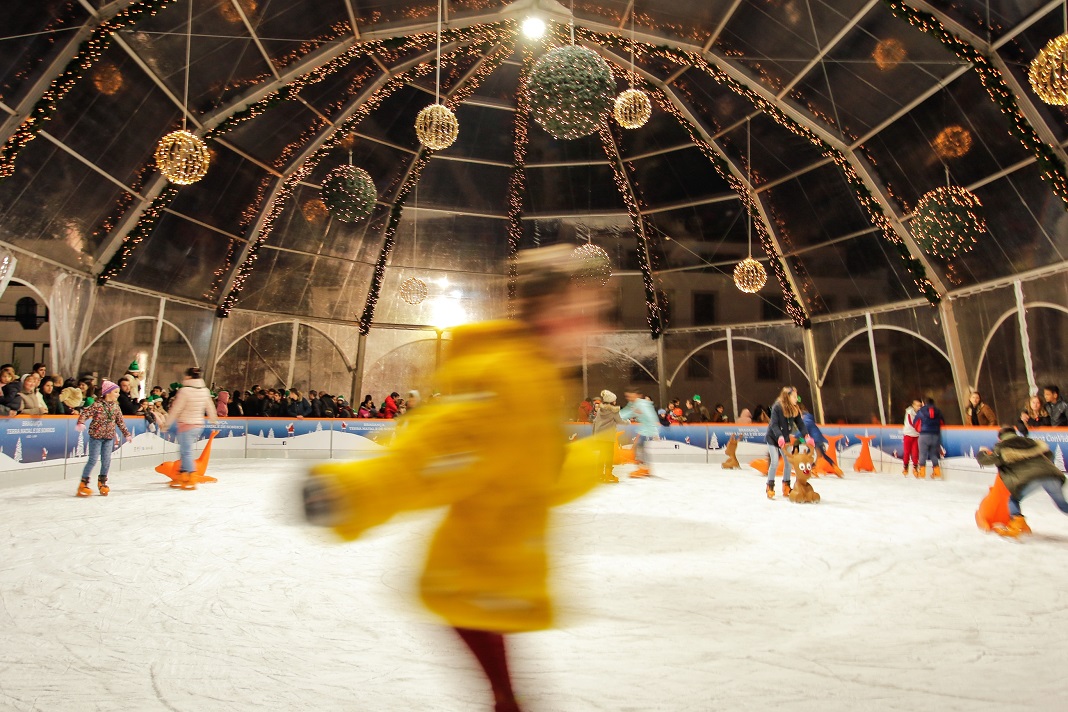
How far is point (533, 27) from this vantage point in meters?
13.4

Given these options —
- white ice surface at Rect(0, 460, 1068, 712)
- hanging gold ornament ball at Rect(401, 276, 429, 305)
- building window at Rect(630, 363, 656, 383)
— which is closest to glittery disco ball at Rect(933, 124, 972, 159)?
white ice surface at Rect(0, 460, 1068, 712)

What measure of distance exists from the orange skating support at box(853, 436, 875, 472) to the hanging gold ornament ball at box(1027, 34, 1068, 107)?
27.2ft

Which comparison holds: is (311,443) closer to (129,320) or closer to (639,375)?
(129,320)

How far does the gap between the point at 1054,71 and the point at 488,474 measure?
22.8 ft

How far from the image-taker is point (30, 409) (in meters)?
9.06

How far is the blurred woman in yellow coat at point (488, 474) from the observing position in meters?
1.39

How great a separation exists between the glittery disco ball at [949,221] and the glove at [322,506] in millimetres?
10452

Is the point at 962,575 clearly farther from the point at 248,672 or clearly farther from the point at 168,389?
the point at 168,389

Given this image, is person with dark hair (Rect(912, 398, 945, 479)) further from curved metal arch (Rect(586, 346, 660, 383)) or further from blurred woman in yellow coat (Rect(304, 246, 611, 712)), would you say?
blurred woman in yellow coat (Rect(304, 246, 611, 712))

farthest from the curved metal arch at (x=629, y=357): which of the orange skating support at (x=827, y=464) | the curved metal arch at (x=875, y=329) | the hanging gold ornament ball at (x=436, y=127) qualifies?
the hanging gold ornament ball at (x=436, y=127)

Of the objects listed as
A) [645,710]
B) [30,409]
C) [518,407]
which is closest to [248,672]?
[645,710]

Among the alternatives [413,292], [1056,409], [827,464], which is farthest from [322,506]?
[413,292]

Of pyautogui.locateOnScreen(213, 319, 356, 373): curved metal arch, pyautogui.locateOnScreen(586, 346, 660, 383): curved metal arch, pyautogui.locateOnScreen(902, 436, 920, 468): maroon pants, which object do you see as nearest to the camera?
pyautogui.locateOnScreen(902, 436, 920, 468): maroon pants

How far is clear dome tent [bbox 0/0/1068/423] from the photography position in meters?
10.7
